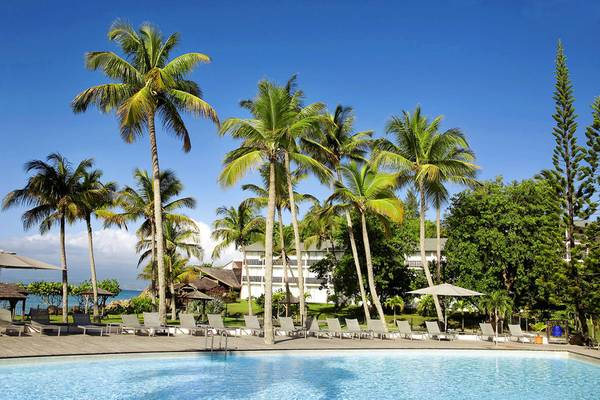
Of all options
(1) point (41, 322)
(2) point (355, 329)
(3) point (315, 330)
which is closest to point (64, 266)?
(1) point (41, 322)

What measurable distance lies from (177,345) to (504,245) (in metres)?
19.0

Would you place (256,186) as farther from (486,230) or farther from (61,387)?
(61,387)

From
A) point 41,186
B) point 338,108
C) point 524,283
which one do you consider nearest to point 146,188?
point 41,186

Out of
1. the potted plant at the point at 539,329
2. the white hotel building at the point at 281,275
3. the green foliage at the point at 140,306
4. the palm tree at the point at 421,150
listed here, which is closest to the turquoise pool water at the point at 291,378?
the potted plant at the point at 539,329

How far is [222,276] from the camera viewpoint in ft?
213

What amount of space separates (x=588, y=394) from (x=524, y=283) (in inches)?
627

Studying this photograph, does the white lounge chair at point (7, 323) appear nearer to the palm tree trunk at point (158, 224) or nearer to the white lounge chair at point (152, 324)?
the white lounge chair at point (152, 324)

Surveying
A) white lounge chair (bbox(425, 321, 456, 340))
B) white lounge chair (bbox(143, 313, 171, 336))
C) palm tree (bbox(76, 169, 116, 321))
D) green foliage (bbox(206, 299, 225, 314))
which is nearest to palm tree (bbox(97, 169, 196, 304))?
palm tree (bbox(76, 169, 116, 321))

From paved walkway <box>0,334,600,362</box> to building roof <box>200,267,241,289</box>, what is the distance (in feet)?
141

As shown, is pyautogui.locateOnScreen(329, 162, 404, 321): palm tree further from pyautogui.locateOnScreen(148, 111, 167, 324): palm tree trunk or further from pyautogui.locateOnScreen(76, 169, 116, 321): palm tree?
pyautogui.locateOnScreen(76, 169, 116, 321): palm tree

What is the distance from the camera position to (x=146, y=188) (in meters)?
29.0

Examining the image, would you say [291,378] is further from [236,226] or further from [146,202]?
[236,226]

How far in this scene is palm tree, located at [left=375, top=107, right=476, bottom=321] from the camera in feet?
81.8

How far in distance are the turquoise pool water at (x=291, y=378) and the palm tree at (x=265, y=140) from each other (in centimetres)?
302
